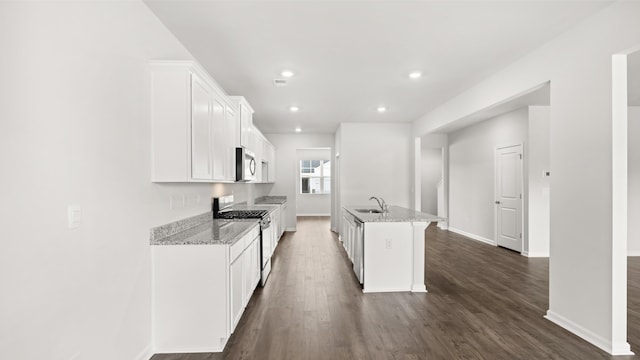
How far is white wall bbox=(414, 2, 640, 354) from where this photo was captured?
2406 millimetres

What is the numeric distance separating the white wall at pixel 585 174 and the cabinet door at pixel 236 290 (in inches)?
116

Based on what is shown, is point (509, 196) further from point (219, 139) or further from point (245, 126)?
point (219, 139)

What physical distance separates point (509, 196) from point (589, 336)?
375 centimetres

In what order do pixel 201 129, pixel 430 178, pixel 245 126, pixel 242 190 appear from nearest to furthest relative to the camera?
pixel 201 129, pixel 245 126, pixel 242 190, pixel 430 178

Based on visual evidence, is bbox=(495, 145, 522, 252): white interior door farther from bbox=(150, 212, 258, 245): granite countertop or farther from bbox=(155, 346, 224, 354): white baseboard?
bbox=(155, 346, 224, 354): white baseboard

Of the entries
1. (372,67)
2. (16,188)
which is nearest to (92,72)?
(16,188)

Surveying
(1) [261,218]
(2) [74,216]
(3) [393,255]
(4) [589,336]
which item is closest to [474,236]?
(3) [393,255]

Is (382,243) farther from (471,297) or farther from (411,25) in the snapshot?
(411,25)

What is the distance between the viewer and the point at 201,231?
9.71 ft

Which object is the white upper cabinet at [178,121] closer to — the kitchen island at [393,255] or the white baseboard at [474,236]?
the kitchen island at [393,255]

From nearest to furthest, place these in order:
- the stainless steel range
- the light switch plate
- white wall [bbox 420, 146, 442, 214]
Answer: the light switch plate
the stainless steel range
white wall [bbox 420, 146, 442, 214]

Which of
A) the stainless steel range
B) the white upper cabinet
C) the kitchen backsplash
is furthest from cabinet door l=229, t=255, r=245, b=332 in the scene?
the kitchen backsplash

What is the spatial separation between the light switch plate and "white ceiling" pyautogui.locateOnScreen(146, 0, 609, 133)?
161 centimetres

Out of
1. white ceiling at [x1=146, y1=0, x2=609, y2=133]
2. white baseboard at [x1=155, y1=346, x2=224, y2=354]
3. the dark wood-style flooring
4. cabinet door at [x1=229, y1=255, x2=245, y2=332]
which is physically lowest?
the dark wood-style flooring
